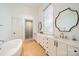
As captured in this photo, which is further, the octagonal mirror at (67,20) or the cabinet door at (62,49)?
the octagonal mirror at (67,20)

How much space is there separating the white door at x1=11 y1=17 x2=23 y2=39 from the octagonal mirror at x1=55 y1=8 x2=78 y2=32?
1.10 metres

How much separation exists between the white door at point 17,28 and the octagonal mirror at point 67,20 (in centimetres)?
110

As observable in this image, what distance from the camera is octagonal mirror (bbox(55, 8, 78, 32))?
5.42ft

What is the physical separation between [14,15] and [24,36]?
24.7 inches

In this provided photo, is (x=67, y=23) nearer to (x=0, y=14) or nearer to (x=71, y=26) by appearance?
(x=71, y=26)

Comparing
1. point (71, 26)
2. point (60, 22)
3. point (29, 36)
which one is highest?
Answer: point (60, 22)

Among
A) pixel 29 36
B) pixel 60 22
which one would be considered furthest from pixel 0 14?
pixel 60 22

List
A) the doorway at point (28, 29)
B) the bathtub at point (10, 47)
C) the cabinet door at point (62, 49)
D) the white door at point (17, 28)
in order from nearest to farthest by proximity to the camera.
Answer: the cabinet door at point (62, 49) < the bathtub at point (10, 47) < the white door at point (17, 28) < the doorway at point (28, 29)

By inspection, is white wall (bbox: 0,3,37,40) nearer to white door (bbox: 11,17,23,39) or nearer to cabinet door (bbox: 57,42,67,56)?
white door (bbox: 11,17,23,39)

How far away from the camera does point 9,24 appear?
182 cm

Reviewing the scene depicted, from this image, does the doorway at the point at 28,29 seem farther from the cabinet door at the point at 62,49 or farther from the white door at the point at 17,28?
the cabinet door at the point at 62,49

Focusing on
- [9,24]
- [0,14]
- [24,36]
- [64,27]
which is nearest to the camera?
[0,14]

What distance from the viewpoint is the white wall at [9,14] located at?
171 centimetres

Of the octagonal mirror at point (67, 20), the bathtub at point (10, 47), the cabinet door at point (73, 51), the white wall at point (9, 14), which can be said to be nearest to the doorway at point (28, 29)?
the white wall at point (9, 14)
